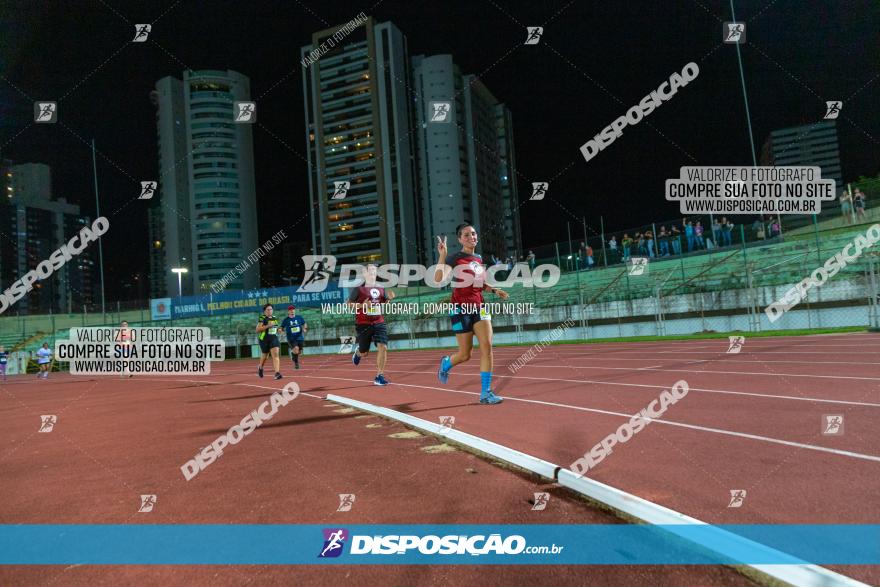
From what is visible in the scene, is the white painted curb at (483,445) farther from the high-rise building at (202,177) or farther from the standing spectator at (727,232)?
the high-rise building at (202,177)

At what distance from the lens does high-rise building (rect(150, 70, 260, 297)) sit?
134250 millimetres

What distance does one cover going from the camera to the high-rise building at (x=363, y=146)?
11594 cm

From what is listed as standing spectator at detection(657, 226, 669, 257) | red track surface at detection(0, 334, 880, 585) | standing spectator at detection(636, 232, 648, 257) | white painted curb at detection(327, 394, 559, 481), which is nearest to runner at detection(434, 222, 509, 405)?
red track surface at detection(0, 334, 880, 585)

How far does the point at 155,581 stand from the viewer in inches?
91.3

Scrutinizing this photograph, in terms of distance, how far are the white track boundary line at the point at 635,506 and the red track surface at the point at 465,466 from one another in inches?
4.8

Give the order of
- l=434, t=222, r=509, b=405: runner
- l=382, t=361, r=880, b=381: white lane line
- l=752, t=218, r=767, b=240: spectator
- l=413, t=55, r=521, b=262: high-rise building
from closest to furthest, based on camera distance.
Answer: l=434, t=222, r=509, b=405: runner, l=382, t=361, r=880, b=381: white lane line, l=752, t=218, r=767, b=240: spectator, l=413, t=55, r=521, b=262: high-rise building

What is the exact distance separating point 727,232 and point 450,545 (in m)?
24.5

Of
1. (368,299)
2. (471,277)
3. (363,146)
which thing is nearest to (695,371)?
(471,277)

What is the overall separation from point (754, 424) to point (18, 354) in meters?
45.2

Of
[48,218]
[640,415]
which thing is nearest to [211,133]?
[48,218]

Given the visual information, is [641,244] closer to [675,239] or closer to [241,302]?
[675,239]

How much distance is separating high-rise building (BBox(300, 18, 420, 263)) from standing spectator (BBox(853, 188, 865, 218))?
96.0 metres

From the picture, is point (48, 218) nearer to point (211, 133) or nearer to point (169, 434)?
point (211, 133)

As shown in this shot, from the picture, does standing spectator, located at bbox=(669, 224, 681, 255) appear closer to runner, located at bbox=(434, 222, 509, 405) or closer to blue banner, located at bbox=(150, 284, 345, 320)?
runner, located at bbox=(434, 222, 509, 405)
